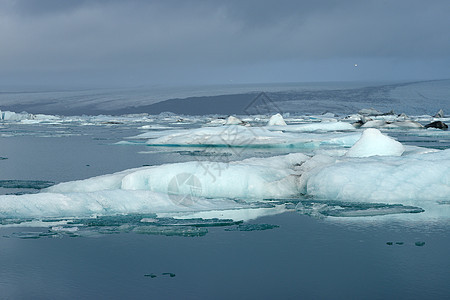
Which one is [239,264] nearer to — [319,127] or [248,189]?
[248,189]

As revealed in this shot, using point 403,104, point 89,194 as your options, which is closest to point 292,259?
point 89,194

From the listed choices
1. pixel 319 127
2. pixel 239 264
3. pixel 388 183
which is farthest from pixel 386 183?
pixel 319 127

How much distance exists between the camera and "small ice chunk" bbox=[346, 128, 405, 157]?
28.9ft

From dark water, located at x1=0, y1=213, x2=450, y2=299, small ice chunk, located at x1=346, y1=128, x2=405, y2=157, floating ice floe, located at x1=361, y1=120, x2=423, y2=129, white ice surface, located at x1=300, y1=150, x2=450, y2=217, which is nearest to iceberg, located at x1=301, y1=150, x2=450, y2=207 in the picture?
white ice surface, located at x1=300, y1=150, x2=450, y2=217

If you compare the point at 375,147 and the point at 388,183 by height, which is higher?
the point at 375,147

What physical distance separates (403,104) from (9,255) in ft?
128

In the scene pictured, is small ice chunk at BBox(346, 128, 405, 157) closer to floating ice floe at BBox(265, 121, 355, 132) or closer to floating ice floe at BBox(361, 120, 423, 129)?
floating ice floe at BBox(265, 121, 355, 132)

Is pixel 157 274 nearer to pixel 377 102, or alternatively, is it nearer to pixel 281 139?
pixel 281 139

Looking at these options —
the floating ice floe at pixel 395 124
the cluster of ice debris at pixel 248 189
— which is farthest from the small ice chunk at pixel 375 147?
the floating ice floe at pixel 395 124

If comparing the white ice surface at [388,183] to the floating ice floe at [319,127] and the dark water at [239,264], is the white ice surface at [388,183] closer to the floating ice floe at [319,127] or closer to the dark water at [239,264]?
the dark water at [239,264]

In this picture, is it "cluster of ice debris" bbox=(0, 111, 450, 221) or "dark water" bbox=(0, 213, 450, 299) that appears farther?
"cluster of ice debris" bbox=(0, 111, 450, 221)

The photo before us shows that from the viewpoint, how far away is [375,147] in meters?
8.87

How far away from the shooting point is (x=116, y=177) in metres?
6.86

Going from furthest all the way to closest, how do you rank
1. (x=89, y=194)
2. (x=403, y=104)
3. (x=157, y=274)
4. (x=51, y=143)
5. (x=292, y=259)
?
(x=403, y=104)
(x=51, y=143)
(x=89, y=194)
(x=292, y=259)
(x=157, y=274)
